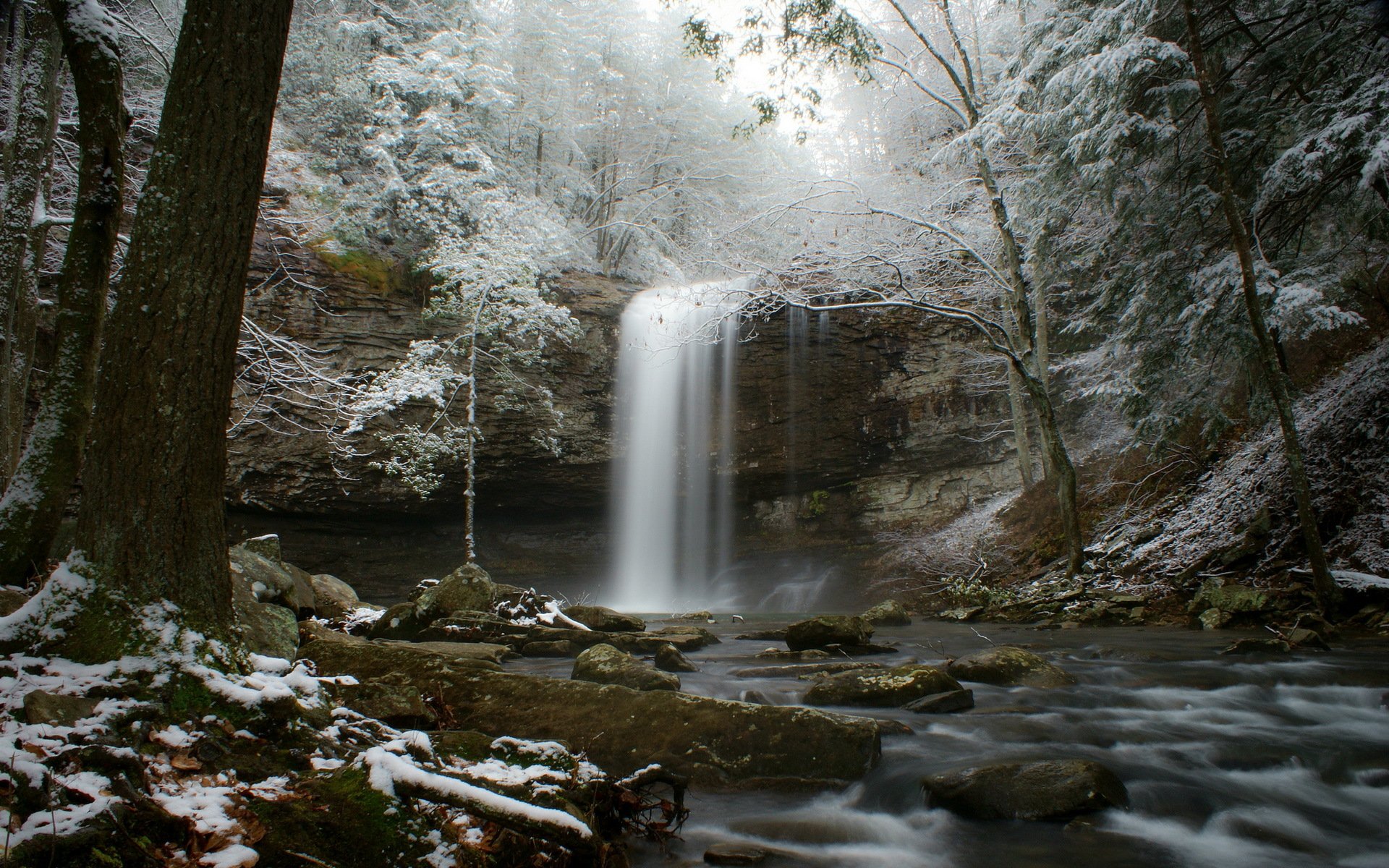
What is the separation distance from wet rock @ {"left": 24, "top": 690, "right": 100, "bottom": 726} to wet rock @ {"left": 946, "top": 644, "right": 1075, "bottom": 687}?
5.57 m

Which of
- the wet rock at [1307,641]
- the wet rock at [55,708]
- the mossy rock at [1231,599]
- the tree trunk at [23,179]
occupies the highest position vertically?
the tree trunk at [23,179]

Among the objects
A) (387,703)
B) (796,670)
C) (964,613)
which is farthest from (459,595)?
(964,613)

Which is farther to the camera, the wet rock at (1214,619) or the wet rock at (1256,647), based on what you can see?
the wet rock at (1214,619)

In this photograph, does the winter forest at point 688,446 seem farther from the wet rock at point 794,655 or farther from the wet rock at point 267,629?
the wet rock at point 794,655

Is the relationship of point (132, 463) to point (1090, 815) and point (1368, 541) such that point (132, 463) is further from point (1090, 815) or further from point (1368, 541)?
point (1368, 541)

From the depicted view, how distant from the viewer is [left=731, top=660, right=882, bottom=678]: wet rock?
6.03 meters

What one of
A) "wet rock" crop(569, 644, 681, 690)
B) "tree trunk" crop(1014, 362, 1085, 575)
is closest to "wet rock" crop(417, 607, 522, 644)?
"wet rock" crop(569, 644, 681, 690)

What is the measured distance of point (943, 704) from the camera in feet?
15.3

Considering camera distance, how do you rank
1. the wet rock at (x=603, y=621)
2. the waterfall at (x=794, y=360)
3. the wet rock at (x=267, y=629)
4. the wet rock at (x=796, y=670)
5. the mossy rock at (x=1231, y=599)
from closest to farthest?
the wet rock at (x=267, y=629) < the wet rock at (x=796, y=670) < the mossy rock at (x=1231, y=599) < the wet rock at (x=603, y=621) < the waterfall at (x=794, y=360)

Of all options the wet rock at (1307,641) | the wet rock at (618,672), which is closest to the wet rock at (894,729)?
the wet rock at (618,672)

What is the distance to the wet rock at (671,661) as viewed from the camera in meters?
6.52

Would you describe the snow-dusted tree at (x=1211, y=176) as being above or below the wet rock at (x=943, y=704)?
above

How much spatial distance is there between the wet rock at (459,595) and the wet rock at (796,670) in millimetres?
3847

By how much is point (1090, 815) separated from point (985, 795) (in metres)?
0.44
